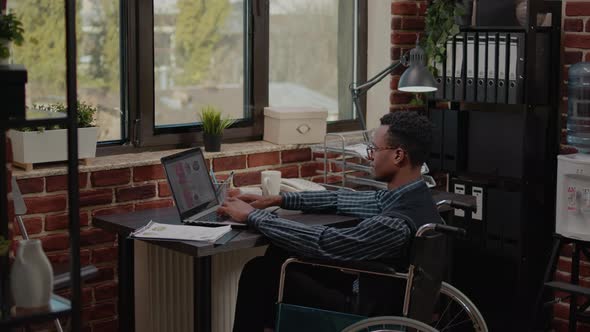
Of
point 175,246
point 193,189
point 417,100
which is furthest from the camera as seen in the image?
point 417,100

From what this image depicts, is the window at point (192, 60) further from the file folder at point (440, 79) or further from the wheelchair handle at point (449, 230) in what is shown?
the wheelchair handle at point (449, 230)

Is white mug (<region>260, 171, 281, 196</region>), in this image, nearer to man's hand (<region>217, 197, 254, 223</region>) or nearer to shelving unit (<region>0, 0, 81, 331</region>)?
man's hand (<region>217, 197, 254, 223</region>)

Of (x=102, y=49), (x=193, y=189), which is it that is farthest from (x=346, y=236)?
(x=102, y=49)

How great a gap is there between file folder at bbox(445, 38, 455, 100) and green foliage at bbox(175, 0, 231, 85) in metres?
1.06

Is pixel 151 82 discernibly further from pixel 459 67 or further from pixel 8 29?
pixel 8 29

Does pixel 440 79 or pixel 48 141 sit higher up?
pixel 440 79

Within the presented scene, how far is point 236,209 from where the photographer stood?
11.0 ft

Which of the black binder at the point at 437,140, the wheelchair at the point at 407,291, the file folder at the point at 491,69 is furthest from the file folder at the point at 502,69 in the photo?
the wheelchair at the point at 407,291

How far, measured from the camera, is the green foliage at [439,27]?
4.48m

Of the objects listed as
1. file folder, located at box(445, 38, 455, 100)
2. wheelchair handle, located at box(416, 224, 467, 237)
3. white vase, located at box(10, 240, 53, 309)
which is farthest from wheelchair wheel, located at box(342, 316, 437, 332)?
file folder, located at box(445, 38, 455, 100)

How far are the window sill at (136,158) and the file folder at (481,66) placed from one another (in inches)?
32.4

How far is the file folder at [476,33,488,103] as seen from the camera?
437 cm

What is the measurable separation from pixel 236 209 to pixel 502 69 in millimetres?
1600

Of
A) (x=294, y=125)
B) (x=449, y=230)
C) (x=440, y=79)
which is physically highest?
(x=440, y=79)
